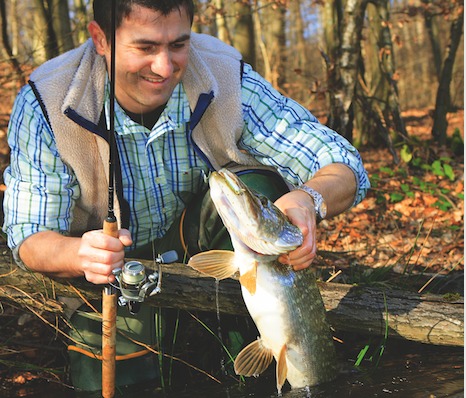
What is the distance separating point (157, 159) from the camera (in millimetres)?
3449

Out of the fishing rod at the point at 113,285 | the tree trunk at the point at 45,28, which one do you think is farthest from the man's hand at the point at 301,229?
the tree trunk at the point at 45,28

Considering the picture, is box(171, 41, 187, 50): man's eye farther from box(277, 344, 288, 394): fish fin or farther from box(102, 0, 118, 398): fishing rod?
box(277, 344, 288, 394): fish fin

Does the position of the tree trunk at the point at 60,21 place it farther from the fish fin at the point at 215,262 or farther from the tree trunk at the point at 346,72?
the fish fin at the point at 215,262

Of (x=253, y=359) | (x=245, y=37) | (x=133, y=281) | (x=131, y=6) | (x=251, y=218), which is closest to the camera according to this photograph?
(x=251, y=218)

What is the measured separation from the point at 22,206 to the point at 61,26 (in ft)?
16.7

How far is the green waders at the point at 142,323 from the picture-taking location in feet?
11.4

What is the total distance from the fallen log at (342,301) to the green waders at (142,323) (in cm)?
28

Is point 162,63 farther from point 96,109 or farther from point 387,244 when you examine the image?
point 387,244

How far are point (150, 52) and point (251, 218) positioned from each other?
1181mm

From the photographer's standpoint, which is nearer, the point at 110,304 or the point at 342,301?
the point at 110,304

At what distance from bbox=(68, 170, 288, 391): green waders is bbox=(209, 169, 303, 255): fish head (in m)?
0.96

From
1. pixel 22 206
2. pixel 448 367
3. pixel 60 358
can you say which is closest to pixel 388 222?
pixel 448 367

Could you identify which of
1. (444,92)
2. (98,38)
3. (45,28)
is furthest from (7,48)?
(444,92)

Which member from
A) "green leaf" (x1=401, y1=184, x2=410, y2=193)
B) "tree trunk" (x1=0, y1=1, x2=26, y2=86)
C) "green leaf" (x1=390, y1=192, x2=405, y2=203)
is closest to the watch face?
"green leaf" (x1=390, y1=192, x2=405, y2=203)
